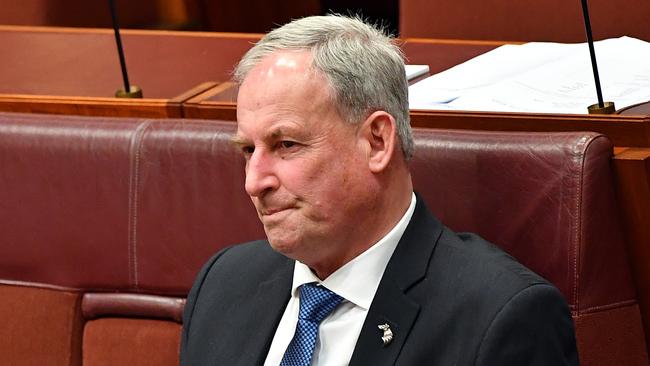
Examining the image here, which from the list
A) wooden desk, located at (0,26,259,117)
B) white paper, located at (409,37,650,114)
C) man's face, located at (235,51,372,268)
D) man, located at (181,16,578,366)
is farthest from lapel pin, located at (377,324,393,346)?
wooden desk, located at (0,26,259,117)

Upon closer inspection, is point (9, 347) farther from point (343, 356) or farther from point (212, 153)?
point (343, 356)

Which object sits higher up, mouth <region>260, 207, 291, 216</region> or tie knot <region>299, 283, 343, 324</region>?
mouth <region>260, 207, 291, 216</region>

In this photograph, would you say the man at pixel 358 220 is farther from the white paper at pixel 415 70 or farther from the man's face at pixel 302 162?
the white paper at pixel 415 70

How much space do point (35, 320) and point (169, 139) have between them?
0.39m

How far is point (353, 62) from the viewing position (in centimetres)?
168

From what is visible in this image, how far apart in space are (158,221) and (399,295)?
54 cm

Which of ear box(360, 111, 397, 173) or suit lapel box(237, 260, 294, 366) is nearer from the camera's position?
ear box(360, 111, 397, 173)

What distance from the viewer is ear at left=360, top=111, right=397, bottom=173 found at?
5.51 ft

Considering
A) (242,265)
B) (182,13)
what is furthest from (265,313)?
(182,13)

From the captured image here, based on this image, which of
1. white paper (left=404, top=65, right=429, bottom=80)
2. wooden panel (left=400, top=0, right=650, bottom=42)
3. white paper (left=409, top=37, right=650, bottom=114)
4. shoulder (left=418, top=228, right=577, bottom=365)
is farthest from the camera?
wooden panel (left=400, top=0, right=650, bottom=42)

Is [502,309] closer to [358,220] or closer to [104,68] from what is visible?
[358,220]

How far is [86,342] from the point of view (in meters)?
2.15

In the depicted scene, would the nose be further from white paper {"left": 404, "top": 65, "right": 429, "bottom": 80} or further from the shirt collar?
white paper {"left": 404, "top": 65, "right": 429, "bottom": 80}

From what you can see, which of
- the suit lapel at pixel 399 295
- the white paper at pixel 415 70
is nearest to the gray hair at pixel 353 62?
the suit lapel at pixel 399 295
